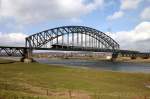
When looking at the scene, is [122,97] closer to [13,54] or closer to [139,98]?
[139,98]

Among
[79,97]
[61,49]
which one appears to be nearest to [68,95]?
[79,97]

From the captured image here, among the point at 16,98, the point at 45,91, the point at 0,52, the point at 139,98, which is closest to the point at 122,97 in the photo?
the point at 139,98

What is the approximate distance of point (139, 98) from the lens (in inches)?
1467

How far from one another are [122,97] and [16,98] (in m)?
14.4

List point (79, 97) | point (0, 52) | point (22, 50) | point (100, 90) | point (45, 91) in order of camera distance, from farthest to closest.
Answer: point (22, 50), point (0, 52), point (100, 90), point (45, 91), point (79, 97)

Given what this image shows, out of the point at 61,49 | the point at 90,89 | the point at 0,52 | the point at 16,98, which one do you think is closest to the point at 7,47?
the point at 0,52

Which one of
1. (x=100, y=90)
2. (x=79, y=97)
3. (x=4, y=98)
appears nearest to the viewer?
(x=4, y=98)

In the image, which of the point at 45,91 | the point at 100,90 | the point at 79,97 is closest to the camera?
the point at 79,97

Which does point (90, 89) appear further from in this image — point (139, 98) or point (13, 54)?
point (13, 54)

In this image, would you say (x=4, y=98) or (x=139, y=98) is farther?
(x=139, y=98)

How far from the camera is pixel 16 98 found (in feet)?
92.6

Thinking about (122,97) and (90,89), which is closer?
(122,97)

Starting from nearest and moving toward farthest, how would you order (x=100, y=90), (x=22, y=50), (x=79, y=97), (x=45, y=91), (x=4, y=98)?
(x=4, y=98) → (x=79, y=97) → (x=45, y=91) → (x=100, y=90) → (x=22, y=50)

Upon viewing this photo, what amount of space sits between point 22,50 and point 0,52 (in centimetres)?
1644
